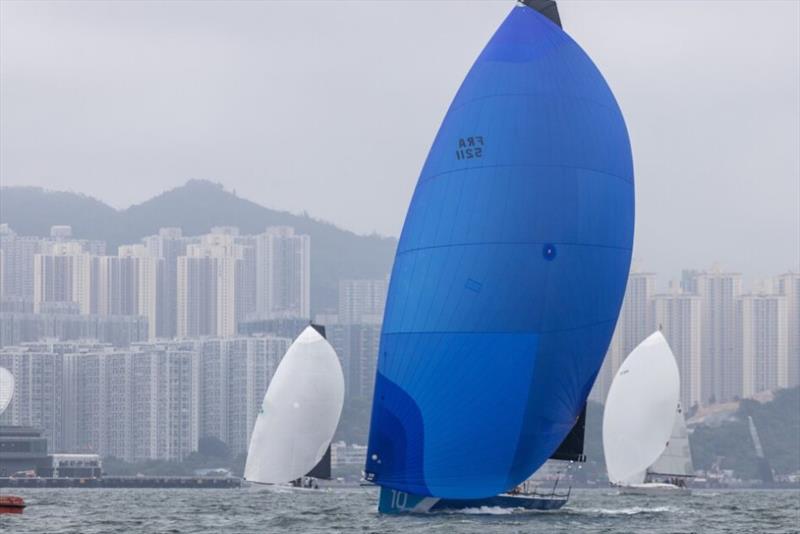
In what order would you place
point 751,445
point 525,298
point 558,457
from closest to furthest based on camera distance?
point 525,298 < point 558,457 < point 751,445

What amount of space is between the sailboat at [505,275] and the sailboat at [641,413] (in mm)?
27355

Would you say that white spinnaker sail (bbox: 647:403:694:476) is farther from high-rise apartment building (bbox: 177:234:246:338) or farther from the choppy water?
high-rise apartment building (bbox: 177:234:246:338)

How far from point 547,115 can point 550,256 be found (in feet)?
7.41

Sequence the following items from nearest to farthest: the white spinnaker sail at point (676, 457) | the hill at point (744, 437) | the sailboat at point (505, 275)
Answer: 1. the sailboat at point (505, 275)
2. the white spinnaker sail at point (676, 457)
3. the hill at point (744, 437)

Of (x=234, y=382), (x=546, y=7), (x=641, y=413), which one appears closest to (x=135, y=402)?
(x=234, y=382)

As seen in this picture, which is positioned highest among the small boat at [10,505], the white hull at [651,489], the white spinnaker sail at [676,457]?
the small boat at [10,505]

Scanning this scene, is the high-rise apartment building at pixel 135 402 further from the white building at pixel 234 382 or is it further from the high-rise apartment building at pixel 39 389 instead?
the white building at pixel 234 382

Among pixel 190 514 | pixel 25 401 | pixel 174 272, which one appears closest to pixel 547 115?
pixel 190 514

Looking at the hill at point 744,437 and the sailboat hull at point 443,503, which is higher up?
the sailboat hull at point 443,503

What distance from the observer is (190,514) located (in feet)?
132

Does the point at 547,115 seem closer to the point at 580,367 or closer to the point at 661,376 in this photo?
the point at 580,367

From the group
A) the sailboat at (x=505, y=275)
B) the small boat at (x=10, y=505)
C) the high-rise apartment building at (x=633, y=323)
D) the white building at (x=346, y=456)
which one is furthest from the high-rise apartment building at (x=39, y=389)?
the sailboat at (x=505, y=275)

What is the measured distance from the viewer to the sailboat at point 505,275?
96.5 ft

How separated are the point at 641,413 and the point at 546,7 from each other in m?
27.7
